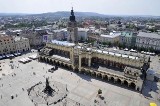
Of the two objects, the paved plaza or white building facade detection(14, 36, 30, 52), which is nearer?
the paved plaza

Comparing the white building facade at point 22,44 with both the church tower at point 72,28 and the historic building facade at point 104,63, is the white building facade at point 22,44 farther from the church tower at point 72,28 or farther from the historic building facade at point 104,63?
the church tower at point 72,28

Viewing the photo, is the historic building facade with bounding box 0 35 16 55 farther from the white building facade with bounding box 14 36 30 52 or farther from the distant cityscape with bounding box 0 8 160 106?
the white building facade with bounding box 14 36 30 52

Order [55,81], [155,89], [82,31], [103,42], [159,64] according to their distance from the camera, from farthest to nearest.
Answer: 1. [82,31]
2. [103,42]
3. [159,64]
4. [55,81]
5. [155,89]

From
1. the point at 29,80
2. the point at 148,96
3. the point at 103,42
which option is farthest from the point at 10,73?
the point at 103,42

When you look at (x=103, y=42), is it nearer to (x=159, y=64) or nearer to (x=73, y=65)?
(x=159, y=64)

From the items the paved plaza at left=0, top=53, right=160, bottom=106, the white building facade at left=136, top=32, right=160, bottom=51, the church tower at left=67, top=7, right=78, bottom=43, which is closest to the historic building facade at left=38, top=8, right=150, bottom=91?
the paved plaza at left=0, top=53, right=160, bottom=106

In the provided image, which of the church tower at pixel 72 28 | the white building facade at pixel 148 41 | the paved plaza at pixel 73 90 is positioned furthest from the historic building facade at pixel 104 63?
the white building facade at pixel 148 41
